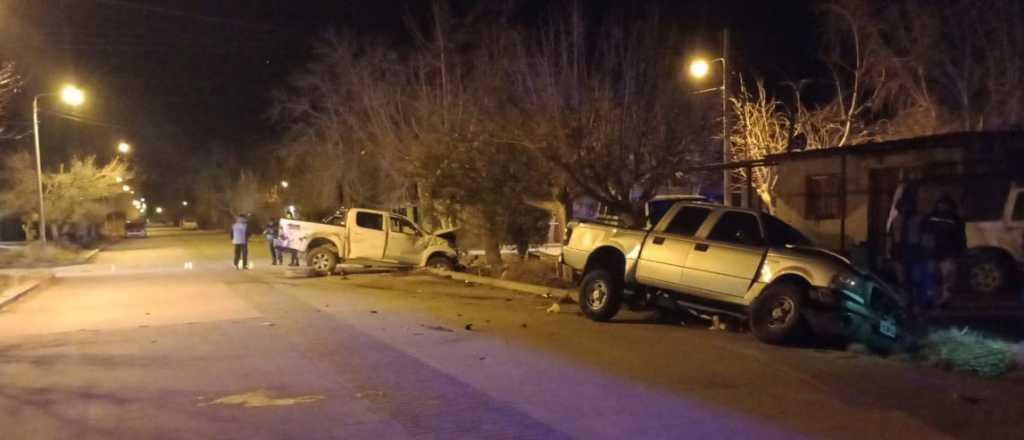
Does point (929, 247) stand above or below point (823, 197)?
below

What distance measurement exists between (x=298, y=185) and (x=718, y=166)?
4221cm

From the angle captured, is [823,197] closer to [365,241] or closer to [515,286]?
[515,286]

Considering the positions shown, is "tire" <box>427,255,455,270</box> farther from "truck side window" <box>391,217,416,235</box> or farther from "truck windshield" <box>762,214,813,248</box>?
"truck windshield" <box>762,214,813,248</box>

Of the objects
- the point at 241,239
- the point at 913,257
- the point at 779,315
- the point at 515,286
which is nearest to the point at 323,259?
the point at 241,239

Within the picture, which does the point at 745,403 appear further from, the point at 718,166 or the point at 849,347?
the point at 718,166

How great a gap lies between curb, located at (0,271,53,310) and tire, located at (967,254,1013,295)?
17890mm

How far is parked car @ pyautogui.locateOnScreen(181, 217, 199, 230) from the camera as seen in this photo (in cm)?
11067

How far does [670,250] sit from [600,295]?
131 centimetres

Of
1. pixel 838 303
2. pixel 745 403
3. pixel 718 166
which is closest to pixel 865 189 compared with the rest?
pixel 718 166

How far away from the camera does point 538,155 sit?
17.3 m

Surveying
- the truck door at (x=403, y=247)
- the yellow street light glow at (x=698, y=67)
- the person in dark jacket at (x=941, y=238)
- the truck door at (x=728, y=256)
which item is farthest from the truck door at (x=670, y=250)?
the truck door at (x=403, y=247)

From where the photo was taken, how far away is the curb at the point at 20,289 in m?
18.3

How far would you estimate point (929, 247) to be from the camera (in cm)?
1215

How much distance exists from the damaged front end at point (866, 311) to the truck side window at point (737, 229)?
4.20 ft
